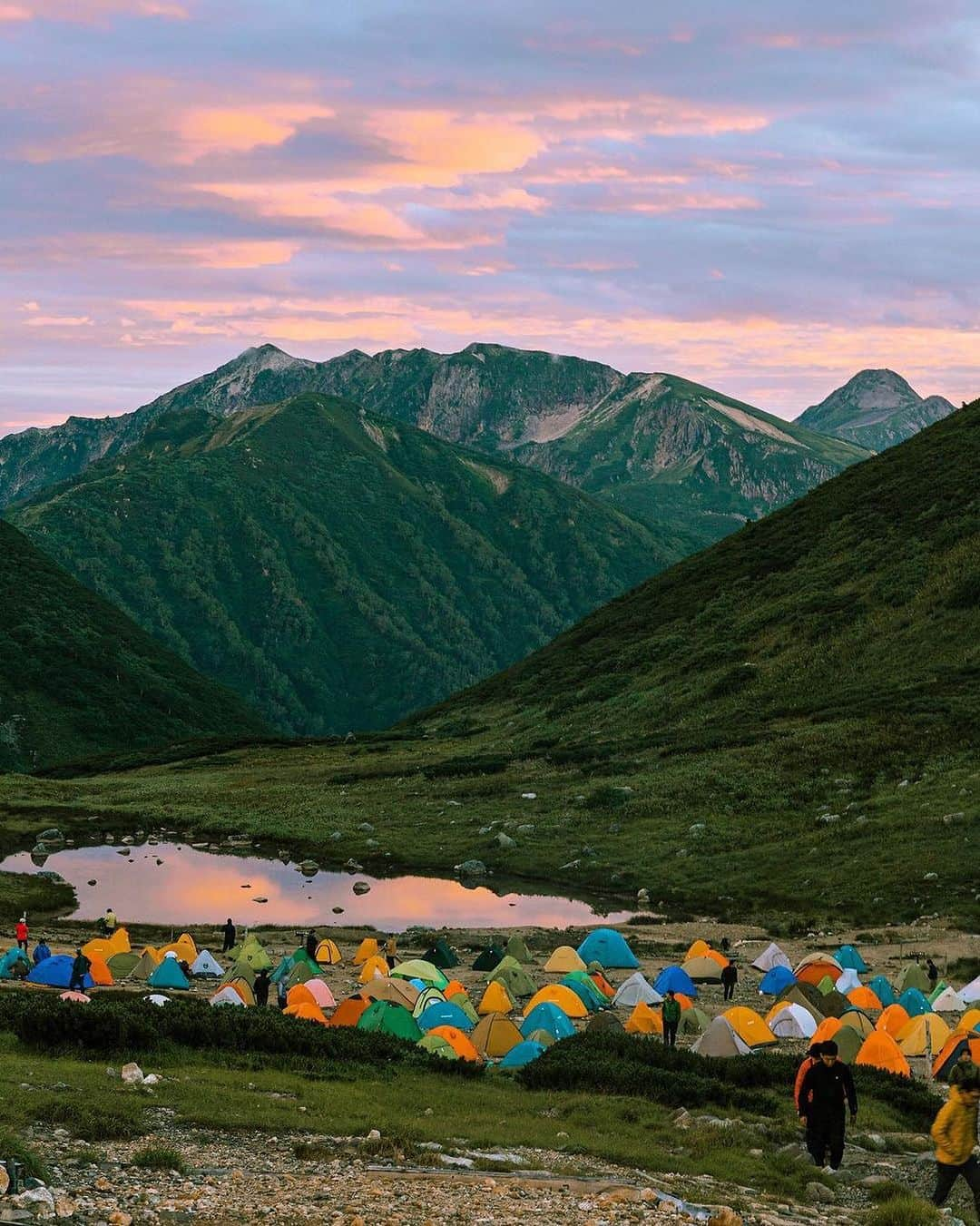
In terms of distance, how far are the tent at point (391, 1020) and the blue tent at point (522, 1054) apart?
3.18m

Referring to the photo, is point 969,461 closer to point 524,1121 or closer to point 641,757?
point 641,757

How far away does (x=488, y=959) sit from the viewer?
4891cm

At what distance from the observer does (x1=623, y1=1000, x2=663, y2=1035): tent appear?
3750cm

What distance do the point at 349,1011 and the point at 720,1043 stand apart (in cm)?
1043

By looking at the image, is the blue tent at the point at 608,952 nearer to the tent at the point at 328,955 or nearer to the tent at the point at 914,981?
the tent at the point at 328,955

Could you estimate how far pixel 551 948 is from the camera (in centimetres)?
5484

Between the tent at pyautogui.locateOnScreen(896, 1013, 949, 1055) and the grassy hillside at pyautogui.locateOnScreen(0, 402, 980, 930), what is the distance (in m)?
20.6

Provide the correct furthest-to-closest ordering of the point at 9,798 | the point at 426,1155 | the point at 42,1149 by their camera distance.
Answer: the point at 9,798, the point at 426,1155, the point at 42,1149

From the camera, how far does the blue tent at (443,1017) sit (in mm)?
35812

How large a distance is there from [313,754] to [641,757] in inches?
1695

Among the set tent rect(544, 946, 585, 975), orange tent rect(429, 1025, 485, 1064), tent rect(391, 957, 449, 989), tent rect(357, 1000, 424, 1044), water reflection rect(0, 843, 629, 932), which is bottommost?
water reflection rect(0, 843, 629, 932)

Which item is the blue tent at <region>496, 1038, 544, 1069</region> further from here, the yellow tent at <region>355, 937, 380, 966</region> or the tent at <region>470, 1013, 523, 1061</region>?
the yellow tent at <region>355, 937, 380, 966</region>

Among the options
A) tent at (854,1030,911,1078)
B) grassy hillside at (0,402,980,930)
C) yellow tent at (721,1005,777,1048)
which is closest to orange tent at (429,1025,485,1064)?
yellow tent at (721,1005,777,1048)

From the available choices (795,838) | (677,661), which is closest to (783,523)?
(677,661)
